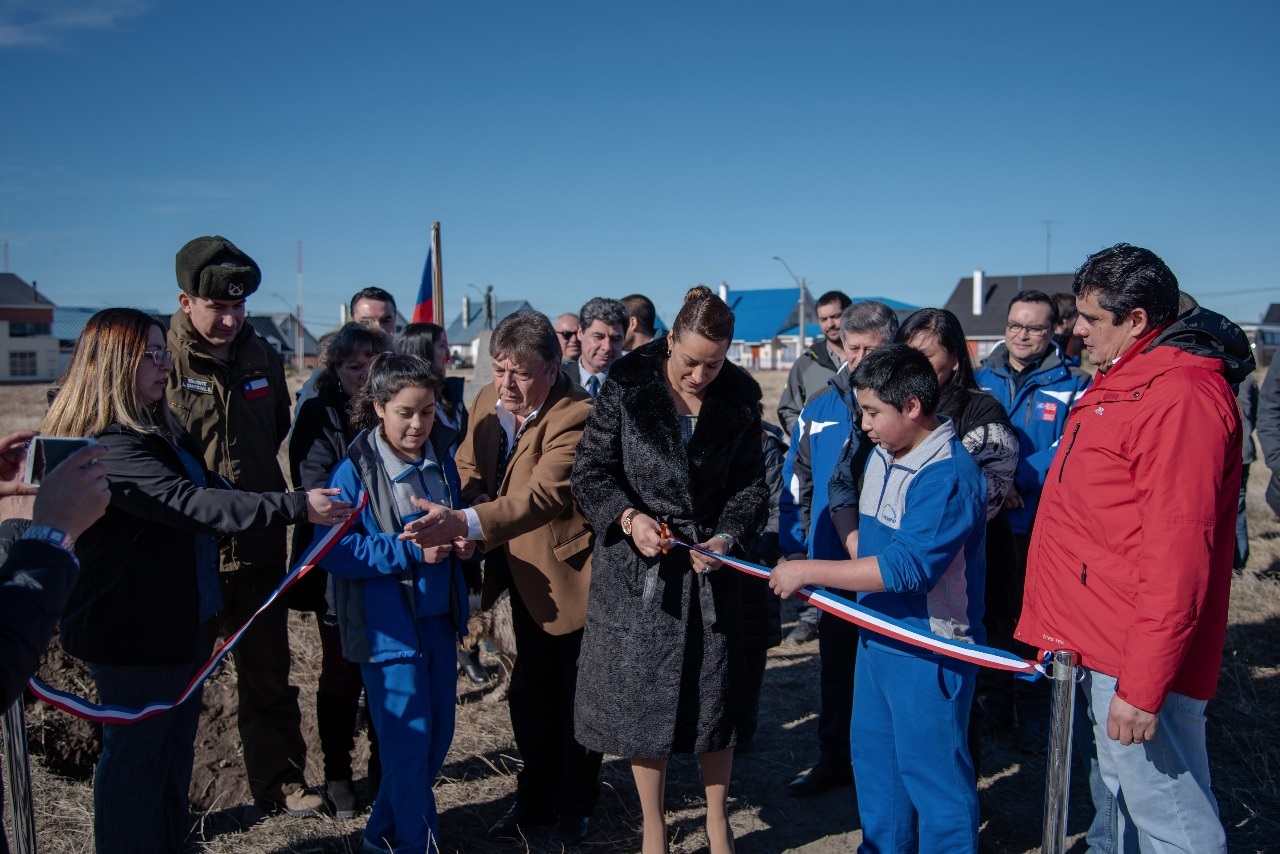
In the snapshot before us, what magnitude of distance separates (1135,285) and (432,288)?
255 inches

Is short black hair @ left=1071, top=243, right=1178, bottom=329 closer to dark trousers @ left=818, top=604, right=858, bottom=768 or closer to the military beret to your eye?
dark trousers @ left=818, top=604, right=858, bottom=768

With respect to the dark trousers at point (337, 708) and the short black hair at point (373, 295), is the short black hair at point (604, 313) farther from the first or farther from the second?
the dark trousers at point (337, 708)

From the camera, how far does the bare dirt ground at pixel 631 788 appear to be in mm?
3832

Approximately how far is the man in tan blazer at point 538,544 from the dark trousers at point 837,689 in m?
1.18

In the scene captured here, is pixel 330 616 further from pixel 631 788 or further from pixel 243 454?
pixel 631 788

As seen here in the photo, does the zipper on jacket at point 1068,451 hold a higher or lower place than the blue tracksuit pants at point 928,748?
higher

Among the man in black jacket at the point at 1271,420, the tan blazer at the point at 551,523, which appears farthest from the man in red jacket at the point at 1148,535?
the man in black jacket at the point at 1271,420

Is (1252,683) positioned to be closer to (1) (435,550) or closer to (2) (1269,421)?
(2) (1269,421)

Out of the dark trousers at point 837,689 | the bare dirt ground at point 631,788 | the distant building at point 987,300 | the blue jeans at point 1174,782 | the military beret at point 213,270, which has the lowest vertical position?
the bare dirt ground at point 631,788

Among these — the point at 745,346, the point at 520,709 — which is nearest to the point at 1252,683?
the point at 520,709

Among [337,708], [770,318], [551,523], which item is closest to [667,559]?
[551,523]

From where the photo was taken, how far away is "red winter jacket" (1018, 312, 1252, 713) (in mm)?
2425

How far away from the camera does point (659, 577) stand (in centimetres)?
324

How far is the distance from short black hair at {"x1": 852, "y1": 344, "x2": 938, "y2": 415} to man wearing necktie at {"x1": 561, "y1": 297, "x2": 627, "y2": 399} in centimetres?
259
